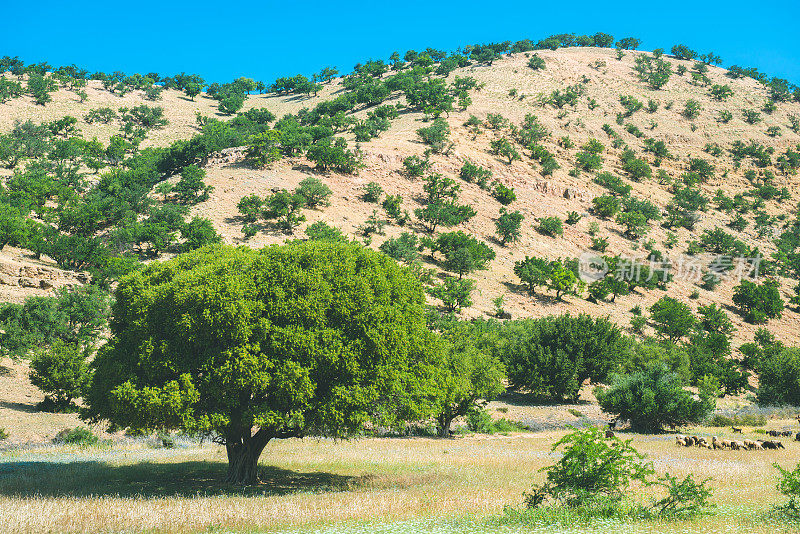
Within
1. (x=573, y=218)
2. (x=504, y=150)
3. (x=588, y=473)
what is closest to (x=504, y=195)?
(x=573, y=218)

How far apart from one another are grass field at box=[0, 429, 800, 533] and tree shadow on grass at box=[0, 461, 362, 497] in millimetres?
42

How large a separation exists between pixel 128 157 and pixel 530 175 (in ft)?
212

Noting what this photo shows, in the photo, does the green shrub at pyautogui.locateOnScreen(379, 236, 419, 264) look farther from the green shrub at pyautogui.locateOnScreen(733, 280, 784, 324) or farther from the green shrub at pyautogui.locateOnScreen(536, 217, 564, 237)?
the green shrub at pyautogui.locateOnScreen(733, 280, 784, 324)

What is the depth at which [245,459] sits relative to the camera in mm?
17547

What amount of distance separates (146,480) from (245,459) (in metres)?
3.63

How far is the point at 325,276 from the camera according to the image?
Result: 17.1 metres

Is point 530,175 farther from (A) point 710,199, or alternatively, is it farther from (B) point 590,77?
(B) point 590,77

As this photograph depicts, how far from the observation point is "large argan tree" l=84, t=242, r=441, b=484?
15.3 metres

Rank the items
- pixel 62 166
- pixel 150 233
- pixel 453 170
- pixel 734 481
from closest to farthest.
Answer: pixel 734 481
pixel 150 233
pixel 62 166
pixel 453 170

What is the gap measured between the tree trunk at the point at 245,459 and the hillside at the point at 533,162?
3525cm

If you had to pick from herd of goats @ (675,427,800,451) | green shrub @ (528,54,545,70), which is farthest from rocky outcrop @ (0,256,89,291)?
green shrub @ (528,54,545,70)

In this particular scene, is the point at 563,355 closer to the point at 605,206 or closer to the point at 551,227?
the point at 551,227

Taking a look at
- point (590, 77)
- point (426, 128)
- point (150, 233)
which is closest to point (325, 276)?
point (150, 233)

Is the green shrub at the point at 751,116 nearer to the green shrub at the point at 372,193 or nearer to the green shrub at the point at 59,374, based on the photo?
the green shrub at the point at 372,193
